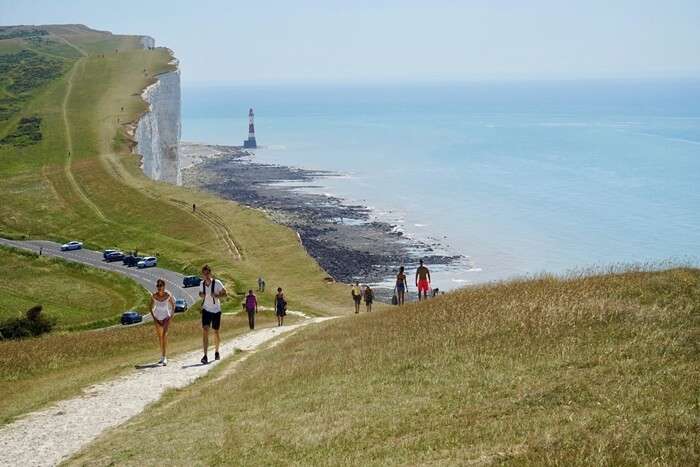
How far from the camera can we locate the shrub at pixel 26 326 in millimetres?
36094

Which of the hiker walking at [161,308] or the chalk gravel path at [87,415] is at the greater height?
the hiker walking at [161,308]

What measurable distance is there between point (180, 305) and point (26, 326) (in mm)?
13754

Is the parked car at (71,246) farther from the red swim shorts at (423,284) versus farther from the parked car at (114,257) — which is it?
the red swim shorts at (423,284)

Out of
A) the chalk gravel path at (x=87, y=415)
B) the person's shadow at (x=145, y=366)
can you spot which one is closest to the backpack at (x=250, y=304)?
the chalk gravel path at (x=87, y=415)

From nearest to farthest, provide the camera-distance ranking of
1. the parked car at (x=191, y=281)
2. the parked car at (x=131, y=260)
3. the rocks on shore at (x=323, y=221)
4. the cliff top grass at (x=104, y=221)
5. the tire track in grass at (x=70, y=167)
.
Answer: the cliff top grass at (x=104, y=221)
the parked car at (x=191, y=281)
the parked car at (x=131, y=260)
the rocks on shore at (x=323, y=221)
the tire track in grass at (x=70, y=167)

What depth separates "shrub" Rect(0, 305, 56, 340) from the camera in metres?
36.1

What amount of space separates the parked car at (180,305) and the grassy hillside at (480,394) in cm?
2912

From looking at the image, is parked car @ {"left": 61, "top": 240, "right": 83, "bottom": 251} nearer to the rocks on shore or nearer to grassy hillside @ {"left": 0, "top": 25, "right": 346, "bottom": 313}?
grassy hillside @ {"left": 0, "top": 25, "right": 346, "bottom": 313}

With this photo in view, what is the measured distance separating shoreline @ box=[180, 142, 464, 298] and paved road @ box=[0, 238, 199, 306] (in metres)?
17.3

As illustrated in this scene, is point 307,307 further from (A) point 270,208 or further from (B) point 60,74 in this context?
(B) point 60,74

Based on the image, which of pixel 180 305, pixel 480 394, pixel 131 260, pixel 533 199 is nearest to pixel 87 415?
pixel 480 394

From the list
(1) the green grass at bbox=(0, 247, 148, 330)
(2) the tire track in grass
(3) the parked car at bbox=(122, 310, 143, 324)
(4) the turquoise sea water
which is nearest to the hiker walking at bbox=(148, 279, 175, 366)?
(1) the green grass at bbox=(0, 247, 148, 330)

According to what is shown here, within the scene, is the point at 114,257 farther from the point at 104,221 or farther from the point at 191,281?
the point at 104,221

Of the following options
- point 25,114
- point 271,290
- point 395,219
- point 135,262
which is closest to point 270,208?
point 395,219
